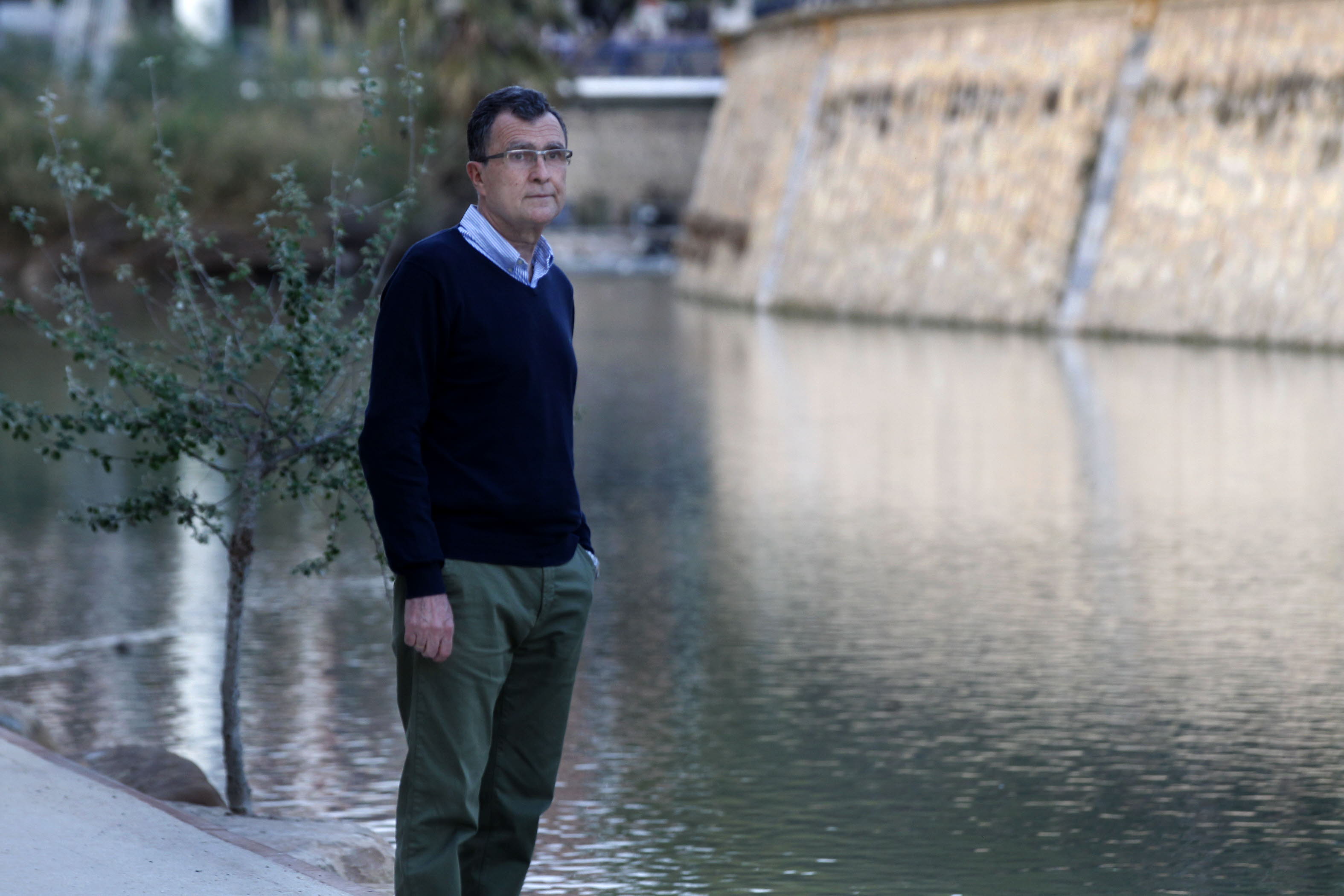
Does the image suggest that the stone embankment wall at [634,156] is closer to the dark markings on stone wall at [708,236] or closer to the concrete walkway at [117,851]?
the dark markings on stone wall at [708,236]

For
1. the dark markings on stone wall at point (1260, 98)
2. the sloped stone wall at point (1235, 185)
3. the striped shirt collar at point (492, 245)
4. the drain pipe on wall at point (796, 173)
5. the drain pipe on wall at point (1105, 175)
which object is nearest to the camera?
the striped shirt collar at point (492, 245)

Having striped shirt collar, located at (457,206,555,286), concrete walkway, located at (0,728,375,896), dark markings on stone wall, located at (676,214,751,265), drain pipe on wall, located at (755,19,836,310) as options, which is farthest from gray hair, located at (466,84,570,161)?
dark markings on stone wall, located at (676,214,751,265)

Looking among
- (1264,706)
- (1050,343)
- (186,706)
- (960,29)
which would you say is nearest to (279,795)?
(186,706)

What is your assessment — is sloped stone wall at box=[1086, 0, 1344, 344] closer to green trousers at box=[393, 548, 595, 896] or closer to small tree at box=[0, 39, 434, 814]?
small tree at box=[0, 39, 434, 814]

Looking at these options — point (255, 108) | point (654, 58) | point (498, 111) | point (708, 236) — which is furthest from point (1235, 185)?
point (654, 58)

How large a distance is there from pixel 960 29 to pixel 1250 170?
262 inches

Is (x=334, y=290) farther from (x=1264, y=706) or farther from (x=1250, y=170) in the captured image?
(x=1250, y=170)

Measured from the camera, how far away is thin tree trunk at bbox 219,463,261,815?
18.4 feet

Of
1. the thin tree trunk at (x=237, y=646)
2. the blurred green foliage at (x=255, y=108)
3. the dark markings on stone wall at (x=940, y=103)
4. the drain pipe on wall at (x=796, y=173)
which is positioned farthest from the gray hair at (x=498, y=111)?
the drain pipe on wall at (x=796, y=173)

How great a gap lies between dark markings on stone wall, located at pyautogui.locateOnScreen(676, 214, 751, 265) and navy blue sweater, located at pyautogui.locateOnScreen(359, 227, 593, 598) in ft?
96.7

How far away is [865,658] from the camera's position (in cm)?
767

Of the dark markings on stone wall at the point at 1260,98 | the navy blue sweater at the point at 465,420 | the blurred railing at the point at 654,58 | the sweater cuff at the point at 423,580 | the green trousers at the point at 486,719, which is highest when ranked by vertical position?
the blurred railing at the point at 654,58

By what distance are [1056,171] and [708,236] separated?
1107 centimetres

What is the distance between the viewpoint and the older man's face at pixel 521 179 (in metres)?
4.12
